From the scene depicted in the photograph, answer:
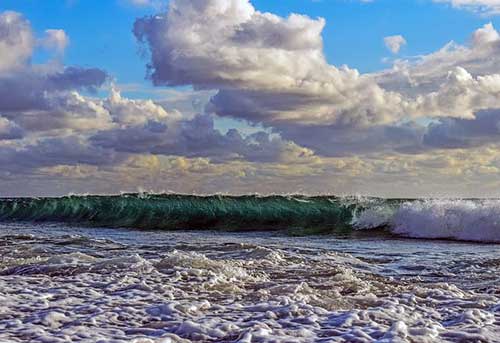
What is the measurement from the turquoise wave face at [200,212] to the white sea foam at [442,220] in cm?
158

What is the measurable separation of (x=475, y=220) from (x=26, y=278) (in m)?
16.6

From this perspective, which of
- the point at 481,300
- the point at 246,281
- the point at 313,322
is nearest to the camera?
the point at 313,322

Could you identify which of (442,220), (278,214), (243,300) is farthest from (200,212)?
(243,300)

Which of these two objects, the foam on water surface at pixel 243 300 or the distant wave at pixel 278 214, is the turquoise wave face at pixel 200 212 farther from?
the foam on water surface at pixel 243 300

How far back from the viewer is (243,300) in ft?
23.6

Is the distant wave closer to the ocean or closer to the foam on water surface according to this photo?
the ocean

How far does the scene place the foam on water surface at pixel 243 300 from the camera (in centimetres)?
554

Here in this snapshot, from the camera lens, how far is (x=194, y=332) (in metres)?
5.54

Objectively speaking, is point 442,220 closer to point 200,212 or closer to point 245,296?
point 200,212

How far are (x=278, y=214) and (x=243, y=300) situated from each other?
2549cm

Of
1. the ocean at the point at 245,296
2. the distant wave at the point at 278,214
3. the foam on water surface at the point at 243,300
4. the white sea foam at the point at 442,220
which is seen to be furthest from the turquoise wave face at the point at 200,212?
the foam on water surface at the point at 243,300

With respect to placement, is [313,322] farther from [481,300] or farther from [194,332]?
[481,300]

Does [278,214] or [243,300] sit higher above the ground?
[278,214]

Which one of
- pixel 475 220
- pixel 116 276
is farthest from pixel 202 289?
pixel 475 220
